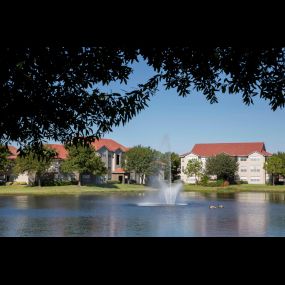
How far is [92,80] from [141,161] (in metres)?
59.6

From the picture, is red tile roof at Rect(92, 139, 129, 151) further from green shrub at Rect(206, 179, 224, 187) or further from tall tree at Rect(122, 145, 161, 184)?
green shrub at Rect(206, 179, 224, 187)

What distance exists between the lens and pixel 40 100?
5.73m

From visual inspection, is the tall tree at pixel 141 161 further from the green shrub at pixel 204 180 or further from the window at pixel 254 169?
the window at pixel 254 169

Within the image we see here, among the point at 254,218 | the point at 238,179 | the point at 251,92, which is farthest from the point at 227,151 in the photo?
the point at 251,92

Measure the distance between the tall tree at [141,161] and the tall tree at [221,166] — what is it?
8134 mm

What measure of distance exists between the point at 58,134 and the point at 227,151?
74343 mm

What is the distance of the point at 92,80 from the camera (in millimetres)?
6000

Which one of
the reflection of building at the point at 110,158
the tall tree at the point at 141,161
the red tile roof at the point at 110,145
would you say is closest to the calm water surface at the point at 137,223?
the reflection of building at the point at 110,158

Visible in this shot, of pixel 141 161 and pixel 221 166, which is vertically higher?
pixel 141 161

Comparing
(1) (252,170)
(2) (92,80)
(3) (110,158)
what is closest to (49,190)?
(3) (110,158)

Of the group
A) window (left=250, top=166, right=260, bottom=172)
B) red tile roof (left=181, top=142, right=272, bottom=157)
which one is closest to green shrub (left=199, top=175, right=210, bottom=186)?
red tile roof (left=181, top=142, right=272, bottom=157)

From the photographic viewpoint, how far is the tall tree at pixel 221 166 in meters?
67.0

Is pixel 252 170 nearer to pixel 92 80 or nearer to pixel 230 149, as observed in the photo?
pixel 230 149
